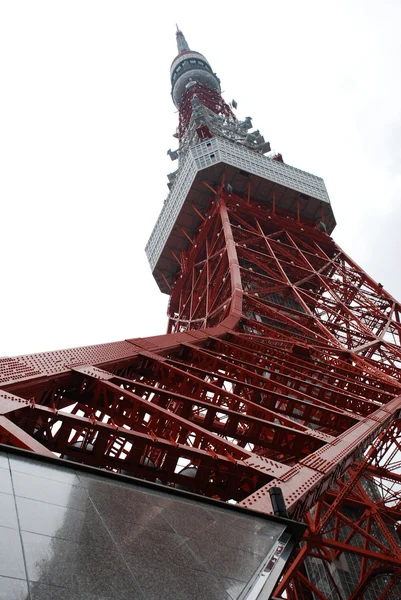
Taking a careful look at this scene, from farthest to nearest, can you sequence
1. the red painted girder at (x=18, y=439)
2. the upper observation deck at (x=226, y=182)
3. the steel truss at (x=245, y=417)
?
the upper observation deck at (x=226, y=182) < the steel truss at (x=245, y=417) < the red painted girder at (x=18, y=439)

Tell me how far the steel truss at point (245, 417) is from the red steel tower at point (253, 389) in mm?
31

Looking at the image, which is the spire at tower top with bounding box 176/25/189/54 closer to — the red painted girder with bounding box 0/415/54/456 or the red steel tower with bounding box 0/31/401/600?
the red steel tower with bounding box 0/31/401/600

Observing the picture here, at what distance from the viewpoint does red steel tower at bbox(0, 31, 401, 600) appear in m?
5.80

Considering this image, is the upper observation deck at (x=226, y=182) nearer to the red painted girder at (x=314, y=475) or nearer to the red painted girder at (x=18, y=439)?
the red painted girder at (x=314, y=475)

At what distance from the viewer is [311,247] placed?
36688 mm

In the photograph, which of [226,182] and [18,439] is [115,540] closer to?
[18,439]

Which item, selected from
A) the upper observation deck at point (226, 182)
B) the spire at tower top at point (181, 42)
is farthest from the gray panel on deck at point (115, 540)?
the spire at tower top at point (181, 42)

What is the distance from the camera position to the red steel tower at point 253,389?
19.0 feet

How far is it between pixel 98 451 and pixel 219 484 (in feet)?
4.43

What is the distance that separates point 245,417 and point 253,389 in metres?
2.39

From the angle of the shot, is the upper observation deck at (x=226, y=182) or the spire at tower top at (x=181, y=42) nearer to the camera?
the upper observation deck at (x=226, y=182)

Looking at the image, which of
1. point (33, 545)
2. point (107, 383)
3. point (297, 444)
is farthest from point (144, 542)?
point (297, 444)

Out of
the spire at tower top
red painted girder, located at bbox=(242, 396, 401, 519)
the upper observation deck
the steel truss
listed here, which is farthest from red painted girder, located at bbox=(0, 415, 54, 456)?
the spire at tower top

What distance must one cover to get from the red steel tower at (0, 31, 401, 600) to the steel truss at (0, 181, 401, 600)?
0.10 ft
